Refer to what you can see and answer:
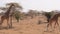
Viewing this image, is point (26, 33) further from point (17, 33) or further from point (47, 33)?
point (47, 33)

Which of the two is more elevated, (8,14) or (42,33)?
(8,14)

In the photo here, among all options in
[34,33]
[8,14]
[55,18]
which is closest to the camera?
[34,33]

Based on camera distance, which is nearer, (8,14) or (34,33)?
(34,33)

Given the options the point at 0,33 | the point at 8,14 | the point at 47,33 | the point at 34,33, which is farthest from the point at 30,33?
the point at 8,14

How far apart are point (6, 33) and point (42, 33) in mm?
2756

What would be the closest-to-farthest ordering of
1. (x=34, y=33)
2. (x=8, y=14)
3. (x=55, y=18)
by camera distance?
1. (x=34, y=33)
2. (x=55, y=18)
3. (x=8, y=14)

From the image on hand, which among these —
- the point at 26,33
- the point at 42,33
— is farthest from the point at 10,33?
the point at 42,33

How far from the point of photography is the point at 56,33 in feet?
47.2

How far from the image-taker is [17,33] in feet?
46.8

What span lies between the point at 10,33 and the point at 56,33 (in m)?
3.55

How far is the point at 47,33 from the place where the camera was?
46.9 feet

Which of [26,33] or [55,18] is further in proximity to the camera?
[55,18]

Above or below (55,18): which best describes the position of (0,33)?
below

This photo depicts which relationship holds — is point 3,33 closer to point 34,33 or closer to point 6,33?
point 6,33
